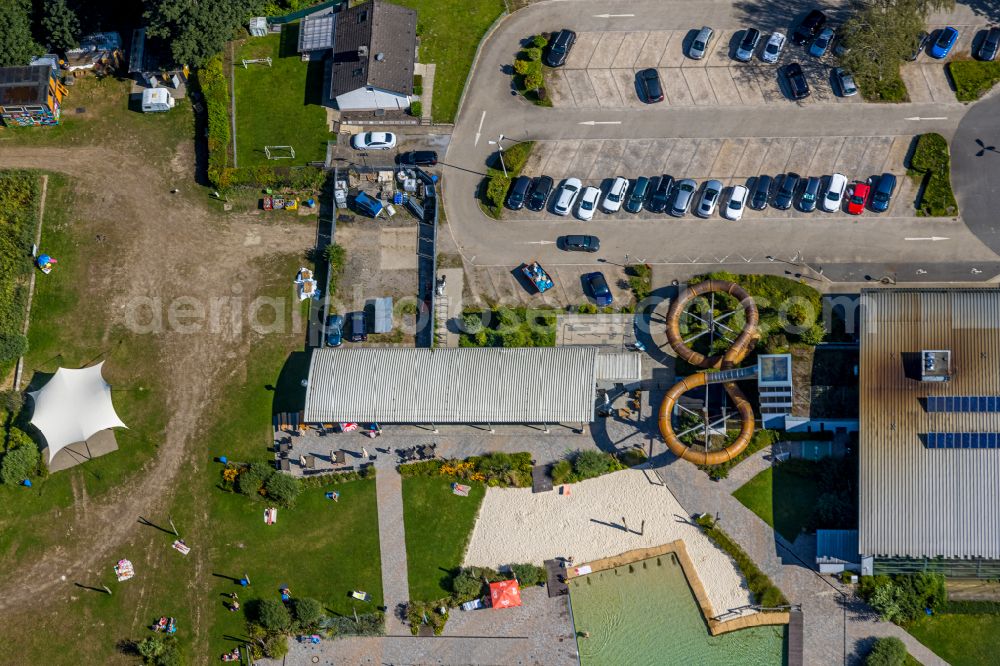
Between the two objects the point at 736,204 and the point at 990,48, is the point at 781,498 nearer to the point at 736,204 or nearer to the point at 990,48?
the point at 736,204

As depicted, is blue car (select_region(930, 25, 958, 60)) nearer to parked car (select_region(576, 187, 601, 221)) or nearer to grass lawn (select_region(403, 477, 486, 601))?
parked car (select_region(576, 187, 601, 221))

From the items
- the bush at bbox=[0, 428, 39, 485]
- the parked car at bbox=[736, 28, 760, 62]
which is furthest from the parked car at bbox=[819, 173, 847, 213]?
the bush at bbox=[0, 428, 39, 485]

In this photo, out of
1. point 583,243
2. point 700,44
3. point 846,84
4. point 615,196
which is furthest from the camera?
point 700,44

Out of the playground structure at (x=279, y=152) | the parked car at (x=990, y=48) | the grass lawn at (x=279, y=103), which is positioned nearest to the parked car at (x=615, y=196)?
the grass lawn at (x=279, y=103)

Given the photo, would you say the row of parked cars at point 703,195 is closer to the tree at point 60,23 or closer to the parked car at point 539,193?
the parked car at point 539,193

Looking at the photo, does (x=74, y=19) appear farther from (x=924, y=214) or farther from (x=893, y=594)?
(x=893, y=594)

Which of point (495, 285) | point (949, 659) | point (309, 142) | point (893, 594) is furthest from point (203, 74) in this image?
point (949, 659)

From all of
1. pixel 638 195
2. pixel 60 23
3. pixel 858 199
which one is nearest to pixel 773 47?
pixel 858 199
